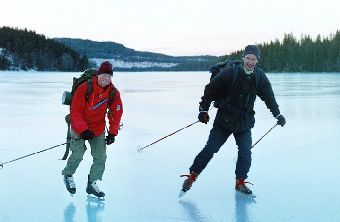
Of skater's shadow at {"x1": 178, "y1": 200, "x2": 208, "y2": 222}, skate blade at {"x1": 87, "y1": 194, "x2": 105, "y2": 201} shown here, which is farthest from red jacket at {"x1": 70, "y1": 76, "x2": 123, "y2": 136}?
skater's shadow at {"x1": 178, "y1": 200, "x2": 208, "y2": 222}

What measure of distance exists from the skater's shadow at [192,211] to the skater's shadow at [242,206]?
0.97 feet

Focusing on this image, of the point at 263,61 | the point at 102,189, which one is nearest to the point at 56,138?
the point at 102,189

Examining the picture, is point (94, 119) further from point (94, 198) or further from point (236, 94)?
point (236, 94)

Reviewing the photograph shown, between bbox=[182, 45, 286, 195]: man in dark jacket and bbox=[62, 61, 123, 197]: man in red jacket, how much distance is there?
810 millimetres

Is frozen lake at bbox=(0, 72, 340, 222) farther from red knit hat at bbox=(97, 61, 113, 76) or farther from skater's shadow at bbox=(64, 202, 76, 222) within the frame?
red knit hat at bbox=(97, 61, 113, 76)

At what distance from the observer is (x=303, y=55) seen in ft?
358

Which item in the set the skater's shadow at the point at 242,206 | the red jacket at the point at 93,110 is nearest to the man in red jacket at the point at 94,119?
the red jacket at the point at 93,110

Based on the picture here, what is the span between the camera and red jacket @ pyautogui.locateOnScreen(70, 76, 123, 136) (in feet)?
13.4

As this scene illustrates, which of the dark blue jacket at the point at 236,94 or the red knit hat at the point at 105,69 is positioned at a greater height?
the red knit hat at the point at 105,69

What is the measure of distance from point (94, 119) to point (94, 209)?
779 millimetres

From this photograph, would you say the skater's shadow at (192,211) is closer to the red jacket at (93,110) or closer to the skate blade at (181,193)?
the skate blade at (181,193)

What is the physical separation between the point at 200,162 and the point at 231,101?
688 millimetres

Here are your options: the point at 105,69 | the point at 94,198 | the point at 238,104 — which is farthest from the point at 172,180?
the point at 105,69

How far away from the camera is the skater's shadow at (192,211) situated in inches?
151
